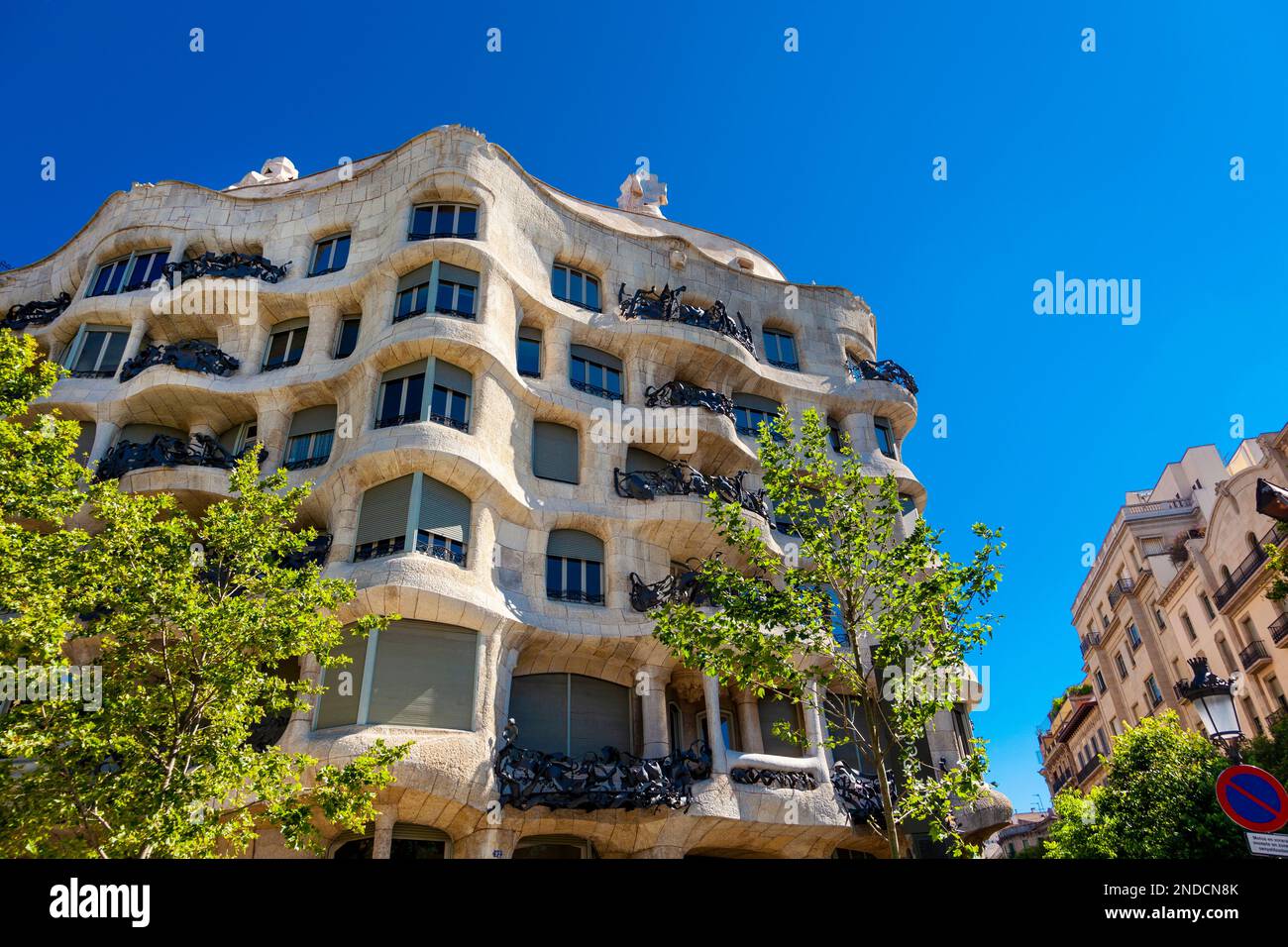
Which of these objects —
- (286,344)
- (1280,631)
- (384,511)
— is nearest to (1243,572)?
(1280,631)

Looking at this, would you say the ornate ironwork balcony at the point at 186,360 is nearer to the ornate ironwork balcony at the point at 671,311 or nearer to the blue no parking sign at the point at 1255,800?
the ornate ironwork balcony at the point at 671,311

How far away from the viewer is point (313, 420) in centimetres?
2020

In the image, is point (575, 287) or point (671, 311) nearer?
point (671, 311)

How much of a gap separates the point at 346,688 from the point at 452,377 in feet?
24.3

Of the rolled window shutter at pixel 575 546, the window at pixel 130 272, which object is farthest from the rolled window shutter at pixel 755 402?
the window at pixel 130 272

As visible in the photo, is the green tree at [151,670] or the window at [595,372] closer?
the green tree at [151,670]

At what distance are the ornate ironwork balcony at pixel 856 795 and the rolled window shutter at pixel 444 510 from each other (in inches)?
370

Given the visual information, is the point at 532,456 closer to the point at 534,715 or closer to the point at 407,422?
the point at 407,422

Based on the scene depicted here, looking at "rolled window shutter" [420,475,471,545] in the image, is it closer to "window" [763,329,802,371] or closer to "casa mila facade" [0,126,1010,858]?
"casa mila facade" [0,126,1010,858]

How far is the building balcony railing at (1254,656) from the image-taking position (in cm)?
3161

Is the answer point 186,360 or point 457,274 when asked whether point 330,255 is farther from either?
point 186,360

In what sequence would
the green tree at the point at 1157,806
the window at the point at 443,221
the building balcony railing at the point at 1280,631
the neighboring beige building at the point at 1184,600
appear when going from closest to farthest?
the green tree at the point at 1157,806 < the window at the point at 443,221 < the building balcony railing at the point at 1280,631 < the neighboring beige building at the point at 1184,600

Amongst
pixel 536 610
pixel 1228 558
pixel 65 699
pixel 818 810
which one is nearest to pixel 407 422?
pixel 536 610

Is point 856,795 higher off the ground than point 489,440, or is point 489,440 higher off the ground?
point 489,440
